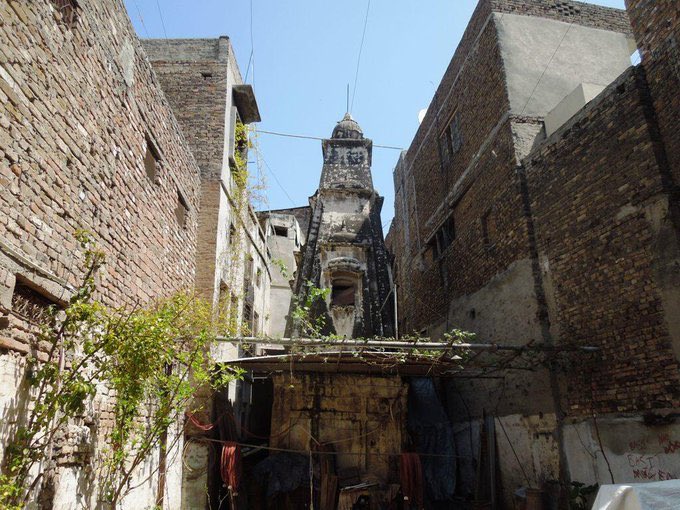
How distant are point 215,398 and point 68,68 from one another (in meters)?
6.69

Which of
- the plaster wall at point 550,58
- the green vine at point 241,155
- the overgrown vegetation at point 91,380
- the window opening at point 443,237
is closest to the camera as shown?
the overgrown vegetation at point 91,380

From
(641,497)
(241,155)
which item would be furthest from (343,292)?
(641,497)

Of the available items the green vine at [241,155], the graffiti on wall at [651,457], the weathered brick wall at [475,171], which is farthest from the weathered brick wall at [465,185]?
the green vine at [241,155]

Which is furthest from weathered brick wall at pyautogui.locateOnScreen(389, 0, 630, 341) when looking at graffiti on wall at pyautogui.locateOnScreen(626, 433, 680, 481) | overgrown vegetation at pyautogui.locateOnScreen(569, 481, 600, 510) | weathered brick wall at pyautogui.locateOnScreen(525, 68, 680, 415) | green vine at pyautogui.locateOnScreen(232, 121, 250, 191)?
green vine at pyautogui.locateOnScreen(232, 121, 250, 191)

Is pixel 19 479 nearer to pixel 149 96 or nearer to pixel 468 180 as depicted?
pixel 149 96

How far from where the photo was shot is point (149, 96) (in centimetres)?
775

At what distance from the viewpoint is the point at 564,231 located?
8773 mm

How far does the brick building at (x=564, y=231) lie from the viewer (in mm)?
6973

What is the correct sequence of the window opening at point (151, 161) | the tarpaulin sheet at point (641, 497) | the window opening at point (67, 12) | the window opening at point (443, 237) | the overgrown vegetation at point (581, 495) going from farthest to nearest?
the window opening at point (443, 237) < the window opening at point (151, 161) < the overgrown vegetation at point (581, 495) < the window opening at point (67, 12) < the tarpaulin sheet at point (641, 497)

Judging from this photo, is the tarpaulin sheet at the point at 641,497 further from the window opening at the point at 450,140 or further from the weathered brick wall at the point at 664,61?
the window opening at the point at 450,140

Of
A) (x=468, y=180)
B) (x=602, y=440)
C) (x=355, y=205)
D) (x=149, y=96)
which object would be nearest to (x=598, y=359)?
(x=602, y=440)

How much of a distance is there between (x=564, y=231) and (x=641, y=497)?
6.19 m

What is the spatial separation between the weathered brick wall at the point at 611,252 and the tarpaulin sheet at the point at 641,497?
3.86 meters

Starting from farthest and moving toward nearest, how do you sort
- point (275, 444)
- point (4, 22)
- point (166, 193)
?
point (275, 444) → point (166, 193) → point (4, 22)
